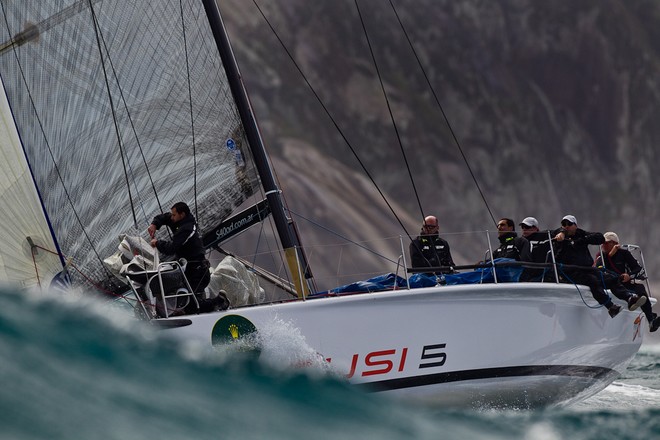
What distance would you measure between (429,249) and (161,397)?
3.74 meters

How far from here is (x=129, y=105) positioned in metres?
8.30

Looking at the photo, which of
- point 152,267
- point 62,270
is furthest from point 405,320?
point 62,270

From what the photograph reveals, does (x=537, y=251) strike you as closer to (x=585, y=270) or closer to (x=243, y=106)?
(x=585, y=270)

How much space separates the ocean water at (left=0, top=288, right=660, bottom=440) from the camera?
11.5 feet

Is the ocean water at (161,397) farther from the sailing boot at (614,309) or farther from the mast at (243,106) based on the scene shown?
the mast at (243,106)

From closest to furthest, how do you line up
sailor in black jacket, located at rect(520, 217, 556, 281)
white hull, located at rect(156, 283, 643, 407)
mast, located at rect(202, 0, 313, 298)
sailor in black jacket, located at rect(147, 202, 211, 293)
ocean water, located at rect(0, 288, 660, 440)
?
ocean water, located at rect(0, 288, 660, 440), white hull, located at rect(156, 283, 643, 407), sailor in black jacket, located at rect(147, 202, 211, 293), sailor in black jacket, located at rect(520, 217, 556, 281), mast, located at rect(202, 0, 313, 298)

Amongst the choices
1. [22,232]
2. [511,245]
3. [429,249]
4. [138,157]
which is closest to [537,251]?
[511,245]

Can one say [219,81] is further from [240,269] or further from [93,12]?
[240,269]

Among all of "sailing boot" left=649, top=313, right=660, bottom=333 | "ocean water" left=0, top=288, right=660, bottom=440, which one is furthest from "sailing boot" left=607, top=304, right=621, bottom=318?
"ocean water" left=0, top=288, right=660, bottom=440

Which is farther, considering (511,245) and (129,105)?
(129,105)

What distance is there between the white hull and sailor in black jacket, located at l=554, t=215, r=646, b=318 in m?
0.30

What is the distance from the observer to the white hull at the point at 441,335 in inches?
244

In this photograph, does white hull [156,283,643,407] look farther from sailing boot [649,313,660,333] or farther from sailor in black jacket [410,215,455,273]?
sailing boot [649,313,660,333]

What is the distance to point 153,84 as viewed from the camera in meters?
8.31
